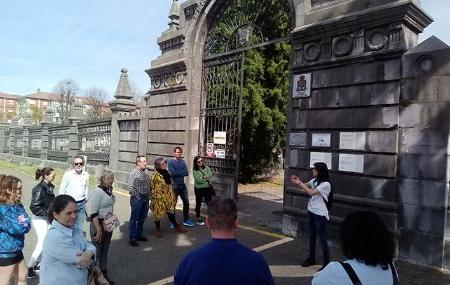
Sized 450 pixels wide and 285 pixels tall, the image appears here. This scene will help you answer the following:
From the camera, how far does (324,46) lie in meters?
7.55

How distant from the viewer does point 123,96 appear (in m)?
15.0

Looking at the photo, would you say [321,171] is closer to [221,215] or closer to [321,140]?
[321,140]

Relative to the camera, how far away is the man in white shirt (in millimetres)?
6449

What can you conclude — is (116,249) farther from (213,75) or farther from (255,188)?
(255,188)

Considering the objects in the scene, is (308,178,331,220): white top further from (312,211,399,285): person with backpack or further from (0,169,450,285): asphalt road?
(312,211,399,285): person with backpack

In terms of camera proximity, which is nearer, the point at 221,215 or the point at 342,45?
the point at 221,215

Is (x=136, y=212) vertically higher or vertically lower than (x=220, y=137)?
lower

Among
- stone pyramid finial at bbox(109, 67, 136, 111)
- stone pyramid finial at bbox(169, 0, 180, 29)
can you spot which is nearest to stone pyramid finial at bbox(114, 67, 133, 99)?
stone pyramid finial at bbox(109, 67, 136, 111)

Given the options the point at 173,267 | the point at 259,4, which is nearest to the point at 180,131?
the point at 259,4

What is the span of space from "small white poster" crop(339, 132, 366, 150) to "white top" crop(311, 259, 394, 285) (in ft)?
16.2

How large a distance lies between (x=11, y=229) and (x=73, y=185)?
2579 millimetres

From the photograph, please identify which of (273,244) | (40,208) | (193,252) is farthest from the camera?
(273,244)

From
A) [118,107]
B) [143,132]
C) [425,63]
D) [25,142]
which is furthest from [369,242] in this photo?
[25,142]

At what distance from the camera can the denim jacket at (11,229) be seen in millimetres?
3916
